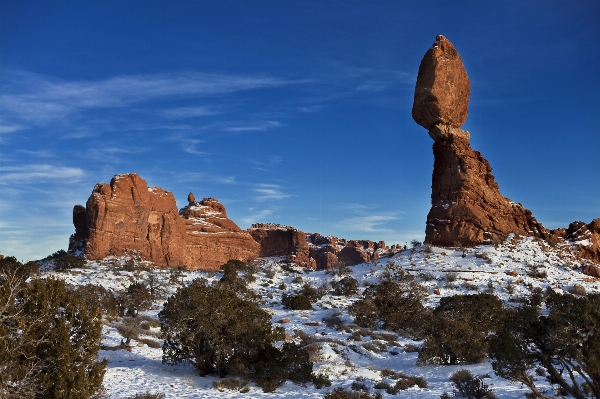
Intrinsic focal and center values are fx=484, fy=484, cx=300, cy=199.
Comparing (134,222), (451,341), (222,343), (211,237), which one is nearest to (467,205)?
(451,341)

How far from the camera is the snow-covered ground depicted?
13453 millimetres

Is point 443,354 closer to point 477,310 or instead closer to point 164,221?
point 477,310

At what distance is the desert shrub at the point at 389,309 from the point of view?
26.0 metres

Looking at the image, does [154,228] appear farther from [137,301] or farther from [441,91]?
[441,91]

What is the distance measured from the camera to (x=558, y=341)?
29.7 feet

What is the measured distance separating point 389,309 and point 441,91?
77.2 feet

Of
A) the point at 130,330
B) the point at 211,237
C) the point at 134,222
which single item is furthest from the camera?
the point at 211,237

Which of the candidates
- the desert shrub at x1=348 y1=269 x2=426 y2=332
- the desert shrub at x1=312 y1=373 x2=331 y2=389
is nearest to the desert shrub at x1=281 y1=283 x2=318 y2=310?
the desert shrub at x1=348 y1=269 x2=426 y2=332

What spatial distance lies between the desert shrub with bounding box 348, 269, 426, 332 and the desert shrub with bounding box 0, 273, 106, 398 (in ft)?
58.5

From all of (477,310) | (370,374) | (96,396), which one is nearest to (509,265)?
(477,310)

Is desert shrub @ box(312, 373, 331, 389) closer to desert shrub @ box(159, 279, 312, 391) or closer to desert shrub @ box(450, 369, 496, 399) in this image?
desert shrub @ box(159, 279, 312, 391)

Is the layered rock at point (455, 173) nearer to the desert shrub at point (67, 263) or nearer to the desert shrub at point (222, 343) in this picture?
the desert shrub at point (222, 343)

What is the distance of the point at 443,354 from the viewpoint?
17266 mm

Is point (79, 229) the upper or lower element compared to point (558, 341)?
upper
